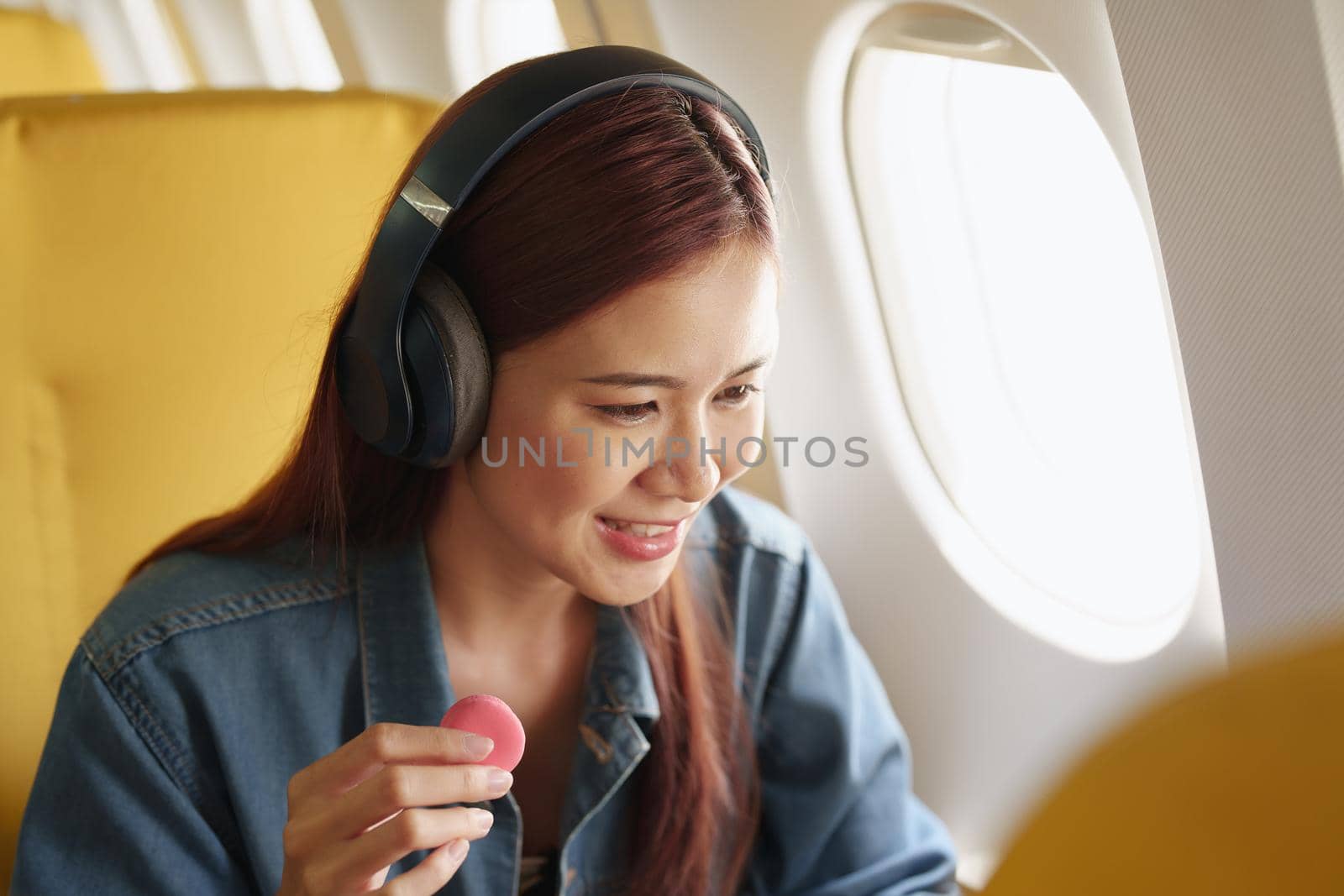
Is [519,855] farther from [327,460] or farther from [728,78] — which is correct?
[728,78]

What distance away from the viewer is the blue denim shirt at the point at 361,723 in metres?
0.96

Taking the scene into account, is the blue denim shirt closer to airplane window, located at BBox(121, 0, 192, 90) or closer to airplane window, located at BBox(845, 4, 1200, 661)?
airplane window, located at BBox(845, 4, 1200, 661)

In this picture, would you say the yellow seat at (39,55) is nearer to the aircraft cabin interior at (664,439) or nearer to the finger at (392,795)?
the aircraft cabin interior at (664,439)

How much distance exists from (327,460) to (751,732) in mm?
545

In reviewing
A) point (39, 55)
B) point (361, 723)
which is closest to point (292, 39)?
point (39, 55)

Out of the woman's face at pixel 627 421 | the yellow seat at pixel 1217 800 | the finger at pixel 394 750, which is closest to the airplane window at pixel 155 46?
the woman's face at pixel 627 421

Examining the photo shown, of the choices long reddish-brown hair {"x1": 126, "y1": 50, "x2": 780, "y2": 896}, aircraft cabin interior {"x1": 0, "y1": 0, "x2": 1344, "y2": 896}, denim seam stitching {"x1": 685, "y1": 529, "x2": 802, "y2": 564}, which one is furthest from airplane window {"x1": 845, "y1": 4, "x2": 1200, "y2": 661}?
long reddish-brown hair {"x1": 126, "y1": 50, "x2": 780, "y2": 896}

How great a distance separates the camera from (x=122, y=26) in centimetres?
299

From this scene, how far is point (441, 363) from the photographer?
857 mm

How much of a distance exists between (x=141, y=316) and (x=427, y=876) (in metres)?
0.86

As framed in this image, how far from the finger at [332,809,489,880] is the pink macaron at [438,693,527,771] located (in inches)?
1.6

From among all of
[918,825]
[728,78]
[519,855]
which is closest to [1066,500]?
[918,825]

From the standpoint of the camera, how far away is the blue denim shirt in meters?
0.96

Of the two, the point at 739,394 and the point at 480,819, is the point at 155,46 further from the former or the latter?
the point at 480,819
